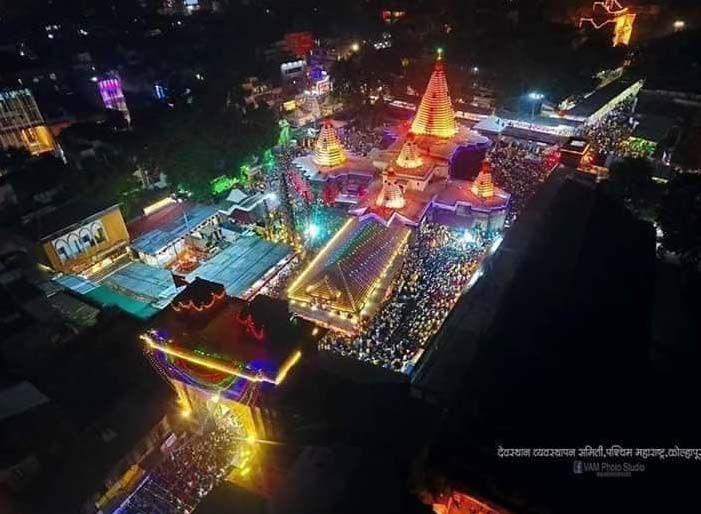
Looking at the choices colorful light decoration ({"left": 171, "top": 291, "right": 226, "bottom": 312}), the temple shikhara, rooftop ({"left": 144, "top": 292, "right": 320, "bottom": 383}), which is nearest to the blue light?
the temple shikhara

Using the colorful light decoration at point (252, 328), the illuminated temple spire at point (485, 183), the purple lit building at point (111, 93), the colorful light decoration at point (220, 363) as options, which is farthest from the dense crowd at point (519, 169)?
the purple lit building at point (111, 93)

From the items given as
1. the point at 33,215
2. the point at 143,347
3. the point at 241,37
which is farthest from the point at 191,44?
the point at 143,347

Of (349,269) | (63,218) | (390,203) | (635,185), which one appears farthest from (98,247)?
(635,185)

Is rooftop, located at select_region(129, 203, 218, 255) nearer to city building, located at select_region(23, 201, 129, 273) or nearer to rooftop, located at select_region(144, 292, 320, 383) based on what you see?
city building, located at select_region(23, 201, 129, 273)

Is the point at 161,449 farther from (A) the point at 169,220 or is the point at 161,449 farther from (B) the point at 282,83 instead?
(B) the point at 282,83

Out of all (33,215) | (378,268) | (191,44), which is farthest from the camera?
(191,44)

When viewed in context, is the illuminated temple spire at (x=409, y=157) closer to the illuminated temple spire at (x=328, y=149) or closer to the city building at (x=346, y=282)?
the illuminated temple spire at (x=328, y=149)
